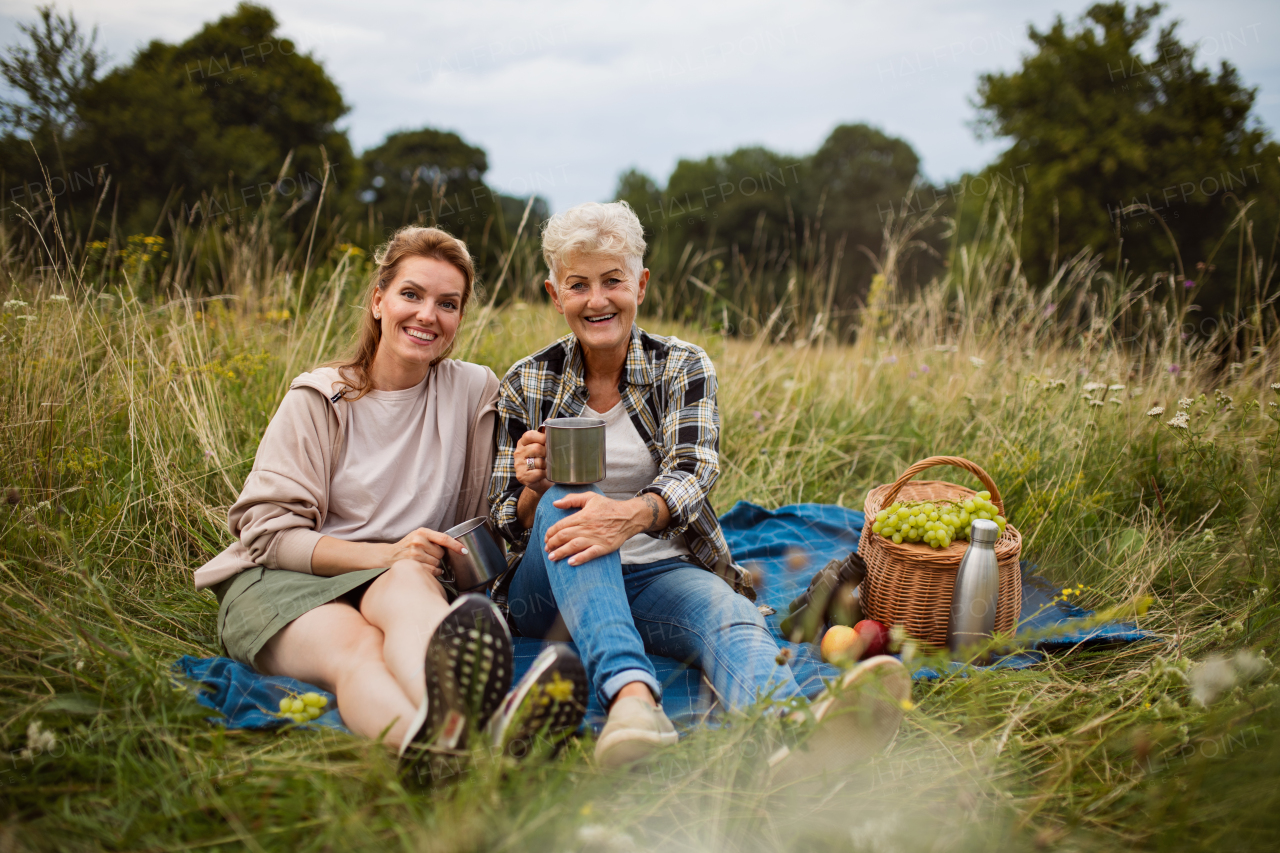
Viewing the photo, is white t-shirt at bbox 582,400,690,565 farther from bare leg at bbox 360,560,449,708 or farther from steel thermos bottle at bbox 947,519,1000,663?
steel thermos bottle at bbox 947,519,1000,663

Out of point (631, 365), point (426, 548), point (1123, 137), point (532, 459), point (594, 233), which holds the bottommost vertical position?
point (426, 548)

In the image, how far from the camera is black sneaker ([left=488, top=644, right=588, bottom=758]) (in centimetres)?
158

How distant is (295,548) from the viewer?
2.19m

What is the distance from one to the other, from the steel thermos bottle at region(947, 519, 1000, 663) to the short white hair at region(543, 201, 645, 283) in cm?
141

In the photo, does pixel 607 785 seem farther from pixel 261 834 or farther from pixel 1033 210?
pixel 1033 210

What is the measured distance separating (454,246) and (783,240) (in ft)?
59.5

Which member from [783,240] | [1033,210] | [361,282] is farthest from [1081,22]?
[361,282]

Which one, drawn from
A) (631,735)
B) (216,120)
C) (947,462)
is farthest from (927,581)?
(216,120)

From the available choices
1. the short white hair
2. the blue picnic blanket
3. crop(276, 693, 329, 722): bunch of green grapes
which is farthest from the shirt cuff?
the short white hair

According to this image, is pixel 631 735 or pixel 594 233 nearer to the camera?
pixel 631 735

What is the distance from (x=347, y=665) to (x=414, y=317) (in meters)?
1.12

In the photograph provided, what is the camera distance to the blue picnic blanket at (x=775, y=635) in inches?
76.8

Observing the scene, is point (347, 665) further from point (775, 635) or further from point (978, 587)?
point (978, 587)

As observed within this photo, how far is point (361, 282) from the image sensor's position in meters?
4.88
